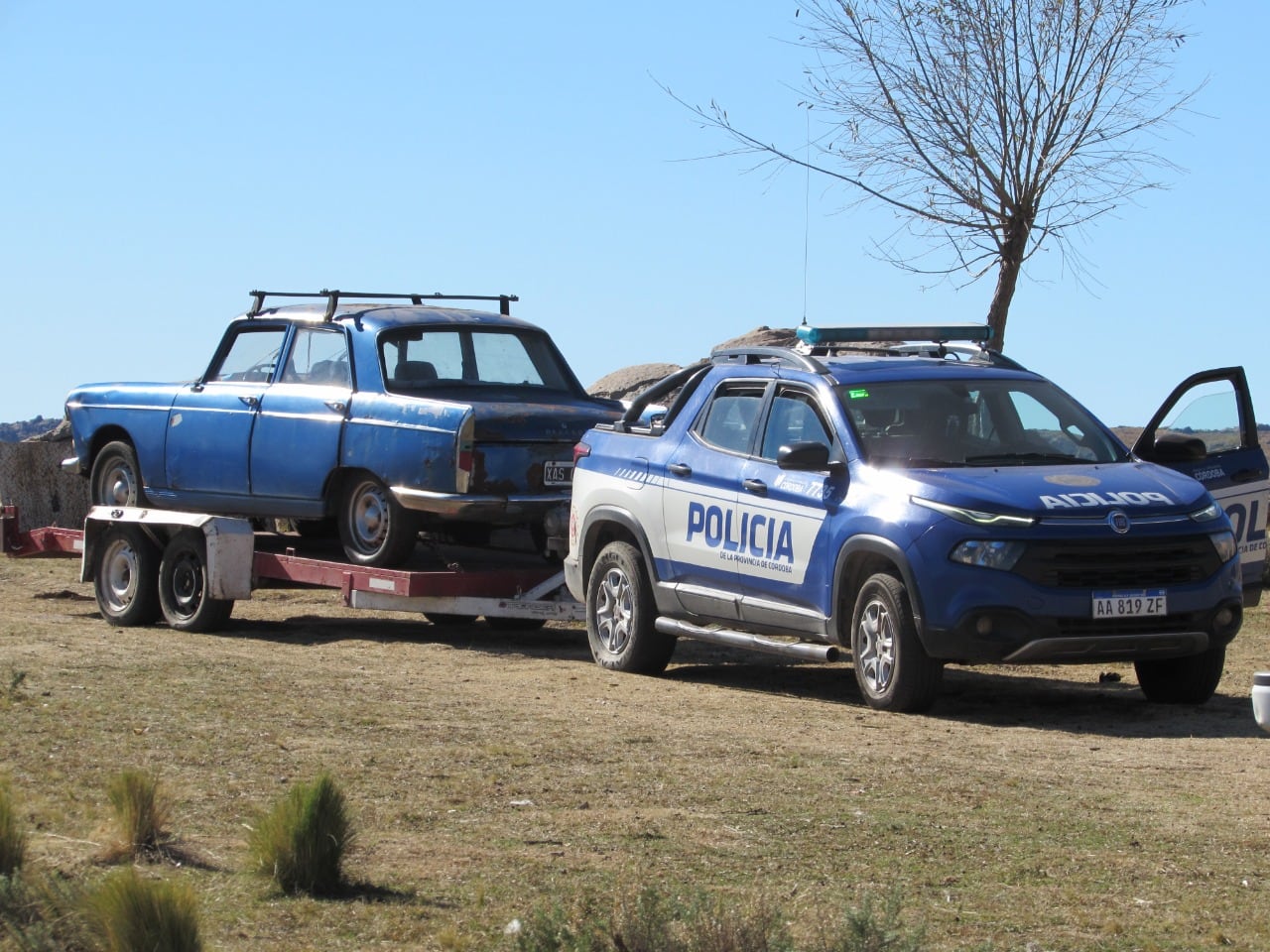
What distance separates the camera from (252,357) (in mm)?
14703

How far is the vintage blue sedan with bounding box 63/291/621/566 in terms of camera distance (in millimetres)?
13164

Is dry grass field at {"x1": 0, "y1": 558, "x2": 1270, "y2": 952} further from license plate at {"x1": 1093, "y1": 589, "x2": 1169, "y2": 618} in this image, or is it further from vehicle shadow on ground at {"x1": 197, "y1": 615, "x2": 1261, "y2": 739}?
license plate at {"x1": 1093, "y1": 589, "x2": 1169, "y2": 618}

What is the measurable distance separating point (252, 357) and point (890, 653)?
6431 mm

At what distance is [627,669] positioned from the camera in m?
12.3

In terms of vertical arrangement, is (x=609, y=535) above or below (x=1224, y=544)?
below

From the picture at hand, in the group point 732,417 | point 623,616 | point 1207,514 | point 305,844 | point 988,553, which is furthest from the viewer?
point 623,616

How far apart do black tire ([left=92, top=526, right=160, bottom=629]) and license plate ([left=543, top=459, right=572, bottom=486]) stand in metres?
3.36

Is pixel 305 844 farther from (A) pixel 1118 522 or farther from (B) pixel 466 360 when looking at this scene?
(B) pixel 466 360

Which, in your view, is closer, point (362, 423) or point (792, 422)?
point (792, 422)

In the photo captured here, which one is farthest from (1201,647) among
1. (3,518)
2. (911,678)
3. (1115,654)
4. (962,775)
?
(3,518)

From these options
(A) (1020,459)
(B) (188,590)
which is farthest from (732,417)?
(B) (188,590)

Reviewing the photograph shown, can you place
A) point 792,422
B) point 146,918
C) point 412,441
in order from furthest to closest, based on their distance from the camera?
point 412,441 < point 792,422 < point 146,918

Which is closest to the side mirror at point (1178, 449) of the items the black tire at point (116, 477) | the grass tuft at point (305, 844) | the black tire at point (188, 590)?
the black tire at point (188, 590)

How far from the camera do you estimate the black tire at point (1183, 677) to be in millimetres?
10477
